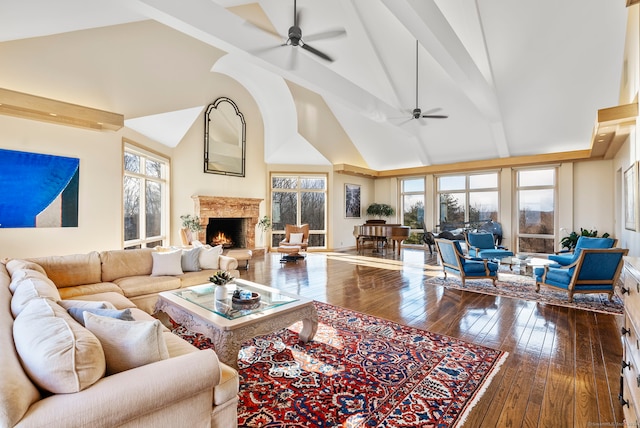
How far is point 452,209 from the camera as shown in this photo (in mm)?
10812

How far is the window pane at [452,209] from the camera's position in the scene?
10.6m

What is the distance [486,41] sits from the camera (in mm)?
5938

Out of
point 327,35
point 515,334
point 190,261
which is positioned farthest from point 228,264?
point 515,334

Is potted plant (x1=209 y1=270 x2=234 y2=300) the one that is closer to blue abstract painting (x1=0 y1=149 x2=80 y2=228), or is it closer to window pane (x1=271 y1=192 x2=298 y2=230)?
blue abstract painting (x1=0 y1=149 x2=80 y2=228)

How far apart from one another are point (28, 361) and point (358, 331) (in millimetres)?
2768

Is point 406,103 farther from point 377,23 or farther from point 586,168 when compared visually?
point 586,168

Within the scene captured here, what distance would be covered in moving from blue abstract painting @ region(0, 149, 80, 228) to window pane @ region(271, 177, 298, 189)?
583cm

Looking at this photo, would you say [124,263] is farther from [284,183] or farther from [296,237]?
[284,183]

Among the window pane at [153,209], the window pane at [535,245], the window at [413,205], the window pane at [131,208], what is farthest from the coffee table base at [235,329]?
the window at [413,205]

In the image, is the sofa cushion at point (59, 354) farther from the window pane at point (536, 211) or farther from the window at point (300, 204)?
the window pane at point (536, 211)

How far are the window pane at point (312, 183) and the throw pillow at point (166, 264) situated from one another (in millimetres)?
6538

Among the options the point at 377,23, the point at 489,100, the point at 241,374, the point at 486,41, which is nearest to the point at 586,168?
the point at 489,100

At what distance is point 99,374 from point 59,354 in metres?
0.18

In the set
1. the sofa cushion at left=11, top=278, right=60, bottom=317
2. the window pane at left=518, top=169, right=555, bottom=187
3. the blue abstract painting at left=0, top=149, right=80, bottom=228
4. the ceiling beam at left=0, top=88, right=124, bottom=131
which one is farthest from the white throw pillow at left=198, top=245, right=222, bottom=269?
the window pane at left=518, top=169, right=555, bottom=187
